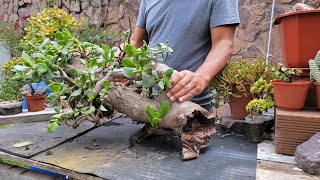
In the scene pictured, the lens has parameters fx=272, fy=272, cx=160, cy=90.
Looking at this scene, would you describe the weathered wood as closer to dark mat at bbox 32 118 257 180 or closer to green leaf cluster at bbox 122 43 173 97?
dark mat at bbox 32 118 257 180

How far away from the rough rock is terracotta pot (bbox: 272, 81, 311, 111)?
0.12 metres

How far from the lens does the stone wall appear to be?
3.00m

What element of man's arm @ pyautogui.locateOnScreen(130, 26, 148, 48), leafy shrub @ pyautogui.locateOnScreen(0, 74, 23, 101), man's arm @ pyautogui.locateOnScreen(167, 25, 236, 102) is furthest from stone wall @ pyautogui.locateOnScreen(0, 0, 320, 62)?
man's arm @ pyautogui.locateOnScreen(167, 25, 236, 102)

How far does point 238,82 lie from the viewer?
113 cm

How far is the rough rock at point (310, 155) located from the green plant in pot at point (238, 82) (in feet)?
1.22

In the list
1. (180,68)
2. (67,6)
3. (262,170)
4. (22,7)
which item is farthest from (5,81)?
(262,170)

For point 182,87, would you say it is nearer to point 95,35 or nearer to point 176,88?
point 176,88

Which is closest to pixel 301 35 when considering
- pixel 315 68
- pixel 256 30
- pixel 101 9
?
pixel 315 68

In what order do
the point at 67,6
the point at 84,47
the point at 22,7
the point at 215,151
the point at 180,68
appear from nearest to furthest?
the point at 215,151 → the point at 84,47 → the point at 180,68 → the point at 67,6 → the point at 22,7

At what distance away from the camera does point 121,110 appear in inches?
40.4

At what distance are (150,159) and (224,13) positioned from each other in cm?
77

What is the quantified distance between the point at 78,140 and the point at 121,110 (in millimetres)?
228

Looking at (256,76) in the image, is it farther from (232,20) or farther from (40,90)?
(40,90)

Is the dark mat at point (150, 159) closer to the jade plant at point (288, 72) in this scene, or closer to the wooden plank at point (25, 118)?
the jade plant at point (288, 72)
